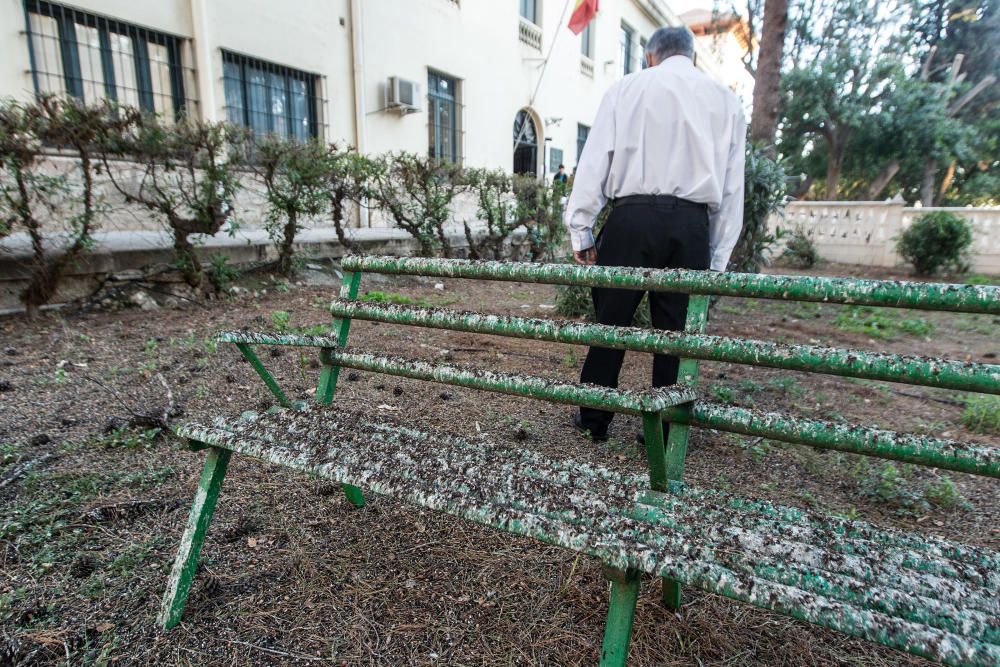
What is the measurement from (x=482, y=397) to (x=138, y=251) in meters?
3.52

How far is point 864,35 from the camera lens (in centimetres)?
1861

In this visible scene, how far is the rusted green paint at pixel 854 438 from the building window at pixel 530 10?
1350 centimetres

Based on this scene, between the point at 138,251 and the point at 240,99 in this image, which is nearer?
the point at 138,251

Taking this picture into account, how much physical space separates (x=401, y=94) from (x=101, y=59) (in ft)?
13.1

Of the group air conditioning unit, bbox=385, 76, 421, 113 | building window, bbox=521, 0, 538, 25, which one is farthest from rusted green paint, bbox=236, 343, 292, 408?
building window, bbox=521, 0, 538, 25

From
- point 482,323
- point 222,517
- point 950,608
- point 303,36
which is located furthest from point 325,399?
point 303,36

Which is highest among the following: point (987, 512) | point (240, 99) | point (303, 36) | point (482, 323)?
point (303, 36)

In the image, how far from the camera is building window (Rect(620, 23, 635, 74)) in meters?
17.4

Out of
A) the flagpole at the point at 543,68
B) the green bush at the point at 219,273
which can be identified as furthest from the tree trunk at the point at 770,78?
the flagpole at the point at 543,68

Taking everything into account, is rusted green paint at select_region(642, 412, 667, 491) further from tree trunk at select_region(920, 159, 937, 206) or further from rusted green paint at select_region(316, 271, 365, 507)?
tree trunk at select_region(920, 159, 937, 206)

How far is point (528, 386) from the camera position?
1521mm

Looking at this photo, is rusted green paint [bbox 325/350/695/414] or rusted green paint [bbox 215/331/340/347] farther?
rusted green paint [bbox 215/331/340/347]

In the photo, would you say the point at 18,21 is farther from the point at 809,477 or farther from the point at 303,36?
the point at 809,477

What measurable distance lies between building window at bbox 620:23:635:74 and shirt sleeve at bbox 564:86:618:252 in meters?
17.0
